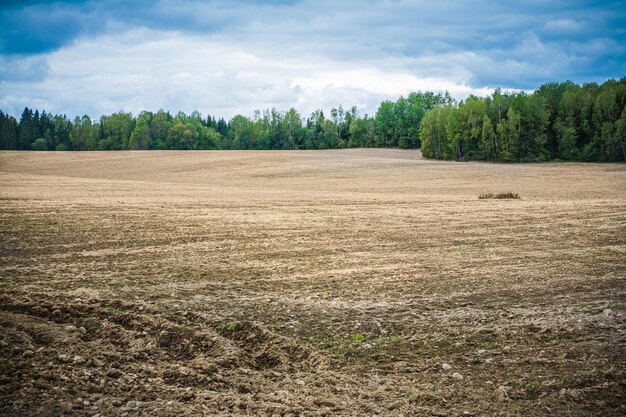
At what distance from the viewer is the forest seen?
245 ft

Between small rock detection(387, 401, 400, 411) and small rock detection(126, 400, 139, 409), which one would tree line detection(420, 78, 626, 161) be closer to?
small rock detection(387, 401, 400, 411)

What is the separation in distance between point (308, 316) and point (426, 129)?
79.1 meters

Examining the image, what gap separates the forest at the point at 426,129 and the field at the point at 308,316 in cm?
5969

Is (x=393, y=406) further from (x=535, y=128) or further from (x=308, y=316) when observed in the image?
(x=535, y=128)

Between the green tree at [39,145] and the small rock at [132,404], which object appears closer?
the small rock at [132,404]

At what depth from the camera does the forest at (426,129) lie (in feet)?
245

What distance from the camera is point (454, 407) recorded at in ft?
19.3

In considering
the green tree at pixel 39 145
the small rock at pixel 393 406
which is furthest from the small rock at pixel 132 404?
the green tree at pixel 39 145

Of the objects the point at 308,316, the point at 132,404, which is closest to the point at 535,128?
the point at 308,316

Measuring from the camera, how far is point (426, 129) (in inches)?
3302

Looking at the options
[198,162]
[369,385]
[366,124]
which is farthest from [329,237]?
[366,124]

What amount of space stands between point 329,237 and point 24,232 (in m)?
10.2

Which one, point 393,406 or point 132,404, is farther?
point 393,406

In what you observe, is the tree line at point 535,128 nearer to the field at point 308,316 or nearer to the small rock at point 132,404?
the field at point 308,316
